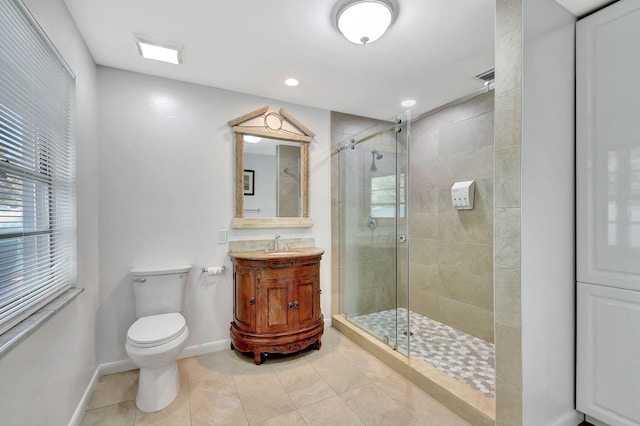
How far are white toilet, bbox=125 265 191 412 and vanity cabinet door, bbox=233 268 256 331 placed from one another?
467 millimetres

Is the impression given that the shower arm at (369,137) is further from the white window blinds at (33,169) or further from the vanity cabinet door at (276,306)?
the white window blinds at (33,169)

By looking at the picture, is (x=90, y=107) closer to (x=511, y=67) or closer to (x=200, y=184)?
(x=200, y=184)

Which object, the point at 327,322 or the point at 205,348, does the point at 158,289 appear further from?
the point at 327,322

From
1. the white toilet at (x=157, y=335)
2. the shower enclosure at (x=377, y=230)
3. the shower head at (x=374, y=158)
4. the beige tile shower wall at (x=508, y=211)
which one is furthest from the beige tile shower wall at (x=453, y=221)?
the white toilet at (x=157, y=335)

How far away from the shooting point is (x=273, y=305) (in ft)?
8.02

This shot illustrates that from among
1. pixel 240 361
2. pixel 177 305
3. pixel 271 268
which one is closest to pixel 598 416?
pixel 271 268

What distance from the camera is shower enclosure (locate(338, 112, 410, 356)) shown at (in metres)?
2.49

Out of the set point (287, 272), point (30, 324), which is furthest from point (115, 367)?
point (287, 272)

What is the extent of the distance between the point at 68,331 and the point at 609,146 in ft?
10.3

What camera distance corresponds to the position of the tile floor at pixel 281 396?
1.77 meters

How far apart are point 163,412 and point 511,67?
281 centimetres

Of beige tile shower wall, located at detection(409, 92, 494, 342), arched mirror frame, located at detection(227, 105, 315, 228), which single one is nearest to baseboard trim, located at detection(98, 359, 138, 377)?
arched mirror frame, located at detection(227, 105, 315, 228)

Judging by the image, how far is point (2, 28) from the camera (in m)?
1.09

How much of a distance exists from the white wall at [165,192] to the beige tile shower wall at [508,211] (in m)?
2.03
